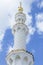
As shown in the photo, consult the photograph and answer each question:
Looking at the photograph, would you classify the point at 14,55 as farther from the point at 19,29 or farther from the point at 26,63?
the point at 19,29

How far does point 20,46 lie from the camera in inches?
1737

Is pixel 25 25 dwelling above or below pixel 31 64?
above

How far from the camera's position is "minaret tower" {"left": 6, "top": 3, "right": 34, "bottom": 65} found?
42625 millimetres

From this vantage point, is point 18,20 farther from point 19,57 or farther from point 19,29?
point 19,57

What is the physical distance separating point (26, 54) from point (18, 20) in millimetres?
8073

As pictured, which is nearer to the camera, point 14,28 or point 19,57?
point 19,57

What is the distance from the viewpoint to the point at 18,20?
48562 mm

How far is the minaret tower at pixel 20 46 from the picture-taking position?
42625mm

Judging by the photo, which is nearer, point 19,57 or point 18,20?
point 19,57

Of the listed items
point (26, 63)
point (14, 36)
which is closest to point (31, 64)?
point (26, 63)

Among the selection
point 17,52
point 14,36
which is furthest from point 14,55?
point 14,36

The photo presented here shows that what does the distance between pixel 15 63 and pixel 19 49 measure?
7.88 ft

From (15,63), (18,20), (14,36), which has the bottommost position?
(15,63)

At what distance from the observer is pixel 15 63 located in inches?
1662
